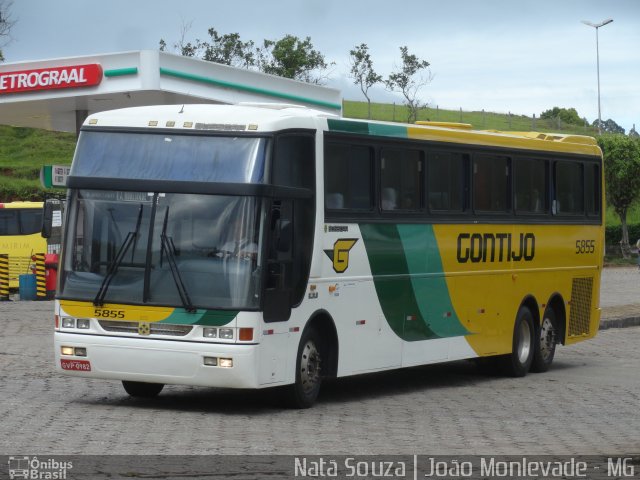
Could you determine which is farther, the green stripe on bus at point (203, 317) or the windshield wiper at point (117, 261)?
the windshield wiper at point (117, 261)

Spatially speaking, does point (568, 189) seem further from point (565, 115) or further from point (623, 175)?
point (565, 115)

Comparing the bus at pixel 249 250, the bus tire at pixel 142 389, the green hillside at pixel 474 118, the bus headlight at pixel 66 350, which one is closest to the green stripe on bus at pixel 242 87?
the bus at pixel 249 250

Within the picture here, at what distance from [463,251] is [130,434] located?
741 centimetres

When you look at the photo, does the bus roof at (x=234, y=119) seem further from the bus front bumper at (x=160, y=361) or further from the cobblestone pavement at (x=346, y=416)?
the cobblestone pavement at (x=346, y=416)

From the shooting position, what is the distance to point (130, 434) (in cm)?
1167

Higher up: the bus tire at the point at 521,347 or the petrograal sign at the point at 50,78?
the petrograal sign at the point at 50,78

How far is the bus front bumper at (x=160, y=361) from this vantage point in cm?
1316

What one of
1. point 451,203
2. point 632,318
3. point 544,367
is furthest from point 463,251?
point 632,318

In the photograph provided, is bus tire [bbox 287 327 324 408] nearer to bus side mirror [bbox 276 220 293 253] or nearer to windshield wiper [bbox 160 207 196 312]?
bus side mirror [bbox 276 220 293 253]

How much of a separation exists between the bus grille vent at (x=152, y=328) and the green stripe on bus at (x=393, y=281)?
294cm

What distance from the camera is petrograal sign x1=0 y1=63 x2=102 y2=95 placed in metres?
34.0

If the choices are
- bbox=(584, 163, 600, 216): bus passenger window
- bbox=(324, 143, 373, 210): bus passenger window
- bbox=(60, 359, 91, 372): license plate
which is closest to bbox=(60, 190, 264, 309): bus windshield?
bbox=(60, 359, 91, 372): license plate

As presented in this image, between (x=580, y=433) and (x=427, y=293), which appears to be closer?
(x=580, y=433)

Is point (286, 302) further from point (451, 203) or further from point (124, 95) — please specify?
point (124, 95)
